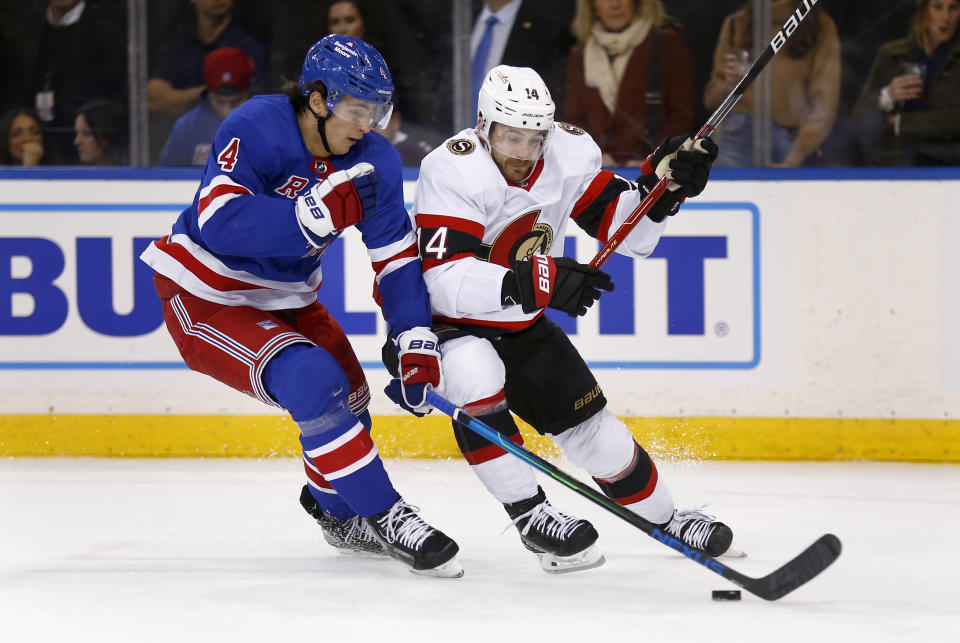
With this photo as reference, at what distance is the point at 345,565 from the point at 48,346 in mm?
1965

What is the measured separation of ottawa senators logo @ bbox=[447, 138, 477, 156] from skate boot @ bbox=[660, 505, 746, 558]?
3.14ft

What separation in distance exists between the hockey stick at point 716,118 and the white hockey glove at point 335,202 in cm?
58

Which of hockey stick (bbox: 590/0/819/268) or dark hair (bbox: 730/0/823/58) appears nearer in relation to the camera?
hockey stick (bbox: 590/0/819/268)

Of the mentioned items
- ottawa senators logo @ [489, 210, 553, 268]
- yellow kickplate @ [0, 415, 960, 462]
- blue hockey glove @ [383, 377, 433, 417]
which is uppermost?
ottawa senators logo @ [489, 210, 553, 268]

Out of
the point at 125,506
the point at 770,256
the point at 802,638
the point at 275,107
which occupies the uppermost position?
the point at 275,107

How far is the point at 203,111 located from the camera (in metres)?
4.61

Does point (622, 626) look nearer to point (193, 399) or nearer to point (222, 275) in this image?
point (222, 275)

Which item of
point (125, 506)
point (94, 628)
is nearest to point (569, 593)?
point (94, 628)

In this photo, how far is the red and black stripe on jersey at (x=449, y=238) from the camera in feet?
8.83

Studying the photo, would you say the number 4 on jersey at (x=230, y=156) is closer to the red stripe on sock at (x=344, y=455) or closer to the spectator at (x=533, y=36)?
the red stripe on sock at (x=344, y=455)

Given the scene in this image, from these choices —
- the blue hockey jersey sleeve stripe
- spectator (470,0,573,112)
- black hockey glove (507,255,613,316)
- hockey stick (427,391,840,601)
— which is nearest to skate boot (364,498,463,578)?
hockey stick (427,391,840,601)

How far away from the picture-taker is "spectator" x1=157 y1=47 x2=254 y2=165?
4.59m

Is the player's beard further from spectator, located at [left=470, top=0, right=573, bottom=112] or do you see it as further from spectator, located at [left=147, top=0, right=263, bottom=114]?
spectator, located at [left=147, top=0, right=263, bottom=114]

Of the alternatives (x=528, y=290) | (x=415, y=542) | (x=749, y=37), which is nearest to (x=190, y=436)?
(x=415, y=542)
